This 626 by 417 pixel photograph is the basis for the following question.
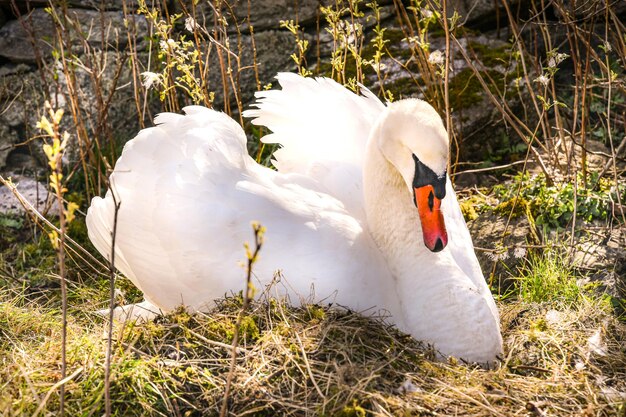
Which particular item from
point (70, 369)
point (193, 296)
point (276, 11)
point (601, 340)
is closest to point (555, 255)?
point (601, 340)

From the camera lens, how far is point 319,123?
206 inches

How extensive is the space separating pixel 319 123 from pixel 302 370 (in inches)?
76.2

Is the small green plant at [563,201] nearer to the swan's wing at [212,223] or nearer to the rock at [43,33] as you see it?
the swan's wing at [212,223]

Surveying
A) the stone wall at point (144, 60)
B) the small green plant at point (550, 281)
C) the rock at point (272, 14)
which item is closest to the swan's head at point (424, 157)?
the small green plant at point (550, 281)

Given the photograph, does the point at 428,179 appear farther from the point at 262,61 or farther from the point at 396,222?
the point at 262,61

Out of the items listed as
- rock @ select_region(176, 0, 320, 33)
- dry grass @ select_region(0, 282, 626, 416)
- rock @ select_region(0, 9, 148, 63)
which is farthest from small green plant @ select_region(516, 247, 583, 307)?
rock @ select_region(0, 9, 148, 63)

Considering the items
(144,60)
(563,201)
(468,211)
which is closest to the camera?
(563,201)

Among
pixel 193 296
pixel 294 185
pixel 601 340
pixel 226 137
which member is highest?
pixel 226 137

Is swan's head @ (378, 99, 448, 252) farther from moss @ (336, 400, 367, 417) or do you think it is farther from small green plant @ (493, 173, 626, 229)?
small green plant @ (493, 173, 626, 229)

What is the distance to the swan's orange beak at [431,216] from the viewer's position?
3.96 m

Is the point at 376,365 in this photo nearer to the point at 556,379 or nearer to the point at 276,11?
the point at 556,379

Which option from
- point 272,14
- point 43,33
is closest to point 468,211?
point 272,14

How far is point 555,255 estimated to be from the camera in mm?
5285

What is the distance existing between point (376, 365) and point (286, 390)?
0.45 m
